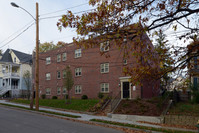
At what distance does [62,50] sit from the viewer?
33312 mm

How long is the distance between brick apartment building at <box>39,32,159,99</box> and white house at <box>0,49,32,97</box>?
32.1 feet

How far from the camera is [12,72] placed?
4559 centimetres

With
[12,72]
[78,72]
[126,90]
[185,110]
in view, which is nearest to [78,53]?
[78,72]

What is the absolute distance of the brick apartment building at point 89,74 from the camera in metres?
23.7

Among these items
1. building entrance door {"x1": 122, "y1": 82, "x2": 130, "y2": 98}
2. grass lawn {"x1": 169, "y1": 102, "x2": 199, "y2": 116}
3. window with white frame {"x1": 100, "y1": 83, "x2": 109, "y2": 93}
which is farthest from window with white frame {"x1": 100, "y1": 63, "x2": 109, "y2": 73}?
grass lawn {"x1": 169, "y1": 102, "x2": 199, "y2": 116}

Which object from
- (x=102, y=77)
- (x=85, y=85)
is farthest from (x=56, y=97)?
(x=102, y=77)

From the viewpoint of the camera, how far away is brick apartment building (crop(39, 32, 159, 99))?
77.8 feet

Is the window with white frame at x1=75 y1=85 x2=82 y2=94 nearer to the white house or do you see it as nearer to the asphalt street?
the asphalt street

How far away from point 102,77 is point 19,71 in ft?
90.5

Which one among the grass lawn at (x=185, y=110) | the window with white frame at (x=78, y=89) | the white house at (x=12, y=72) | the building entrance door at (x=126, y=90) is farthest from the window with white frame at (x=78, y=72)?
the white house at (x=12, y=72)

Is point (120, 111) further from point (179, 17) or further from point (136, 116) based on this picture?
point (179, 17)

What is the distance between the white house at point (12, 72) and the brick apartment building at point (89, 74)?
9784mm

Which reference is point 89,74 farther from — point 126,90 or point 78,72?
point 126,90

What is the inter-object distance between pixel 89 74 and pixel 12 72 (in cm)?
2528
